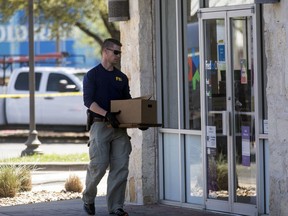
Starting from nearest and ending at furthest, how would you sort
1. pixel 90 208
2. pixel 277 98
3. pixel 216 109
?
1. pixel 277 98
2. pixel 90 208
3. pixel 216 109

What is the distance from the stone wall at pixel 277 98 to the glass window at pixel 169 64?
208 cm

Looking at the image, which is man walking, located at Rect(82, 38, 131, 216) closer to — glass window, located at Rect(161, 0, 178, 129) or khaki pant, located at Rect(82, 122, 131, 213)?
khaki pant, located at Rect(82, 122, 131, 213)

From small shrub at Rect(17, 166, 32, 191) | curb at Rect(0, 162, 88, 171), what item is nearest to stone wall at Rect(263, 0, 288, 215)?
small shrub at Rect(17, 166, 32, 191)

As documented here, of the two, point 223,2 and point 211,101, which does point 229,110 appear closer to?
point 211,101

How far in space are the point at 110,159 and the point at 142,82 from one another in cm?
160

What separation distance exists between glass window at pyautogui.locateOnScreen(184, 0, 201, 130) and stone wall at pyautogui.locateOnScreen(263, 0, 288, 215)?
167 centimetres

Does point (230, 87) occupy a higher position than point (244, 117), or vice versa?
point (230, 87)

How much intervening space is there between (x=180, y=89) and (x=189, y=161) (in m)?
0.89

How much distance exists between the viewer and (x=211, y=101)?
10.6 m

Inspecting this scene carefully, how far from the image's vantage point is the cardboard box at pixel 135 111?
9362 mm

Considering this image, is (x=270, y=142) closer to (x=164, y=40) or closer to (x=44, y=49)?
(x=164, y=40)

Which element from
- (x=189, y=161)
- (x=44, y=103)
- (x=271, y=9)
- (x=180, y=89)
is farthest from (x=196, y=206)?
(x=44, y=103)

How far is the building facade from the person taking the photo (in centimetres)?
922

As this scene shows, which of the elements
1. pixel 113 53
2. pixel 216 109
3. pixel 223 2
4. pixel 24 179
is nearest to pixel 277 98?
pixel 216 109
